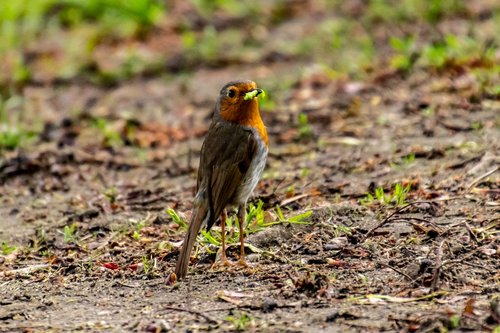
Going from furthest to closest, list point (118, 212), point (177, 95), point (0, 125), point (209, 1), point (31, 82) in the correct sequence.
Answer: point (209, 1) → point (31, 82) → point (177, 95) → point (0, 125) → point (118, 212)

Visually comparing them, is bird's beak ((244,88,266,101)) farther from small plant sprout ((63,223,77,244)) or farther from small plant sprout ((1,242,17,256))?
small plant sprout ((1,242,17,256))

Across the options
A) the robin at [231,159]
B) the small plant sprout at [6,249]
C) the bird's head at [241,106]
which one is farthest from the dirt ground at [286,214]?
the bird's head at [241,106]

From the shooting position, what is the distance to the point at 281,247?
18.7 ft

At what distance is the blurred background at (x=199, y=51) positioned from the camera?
9680 mm

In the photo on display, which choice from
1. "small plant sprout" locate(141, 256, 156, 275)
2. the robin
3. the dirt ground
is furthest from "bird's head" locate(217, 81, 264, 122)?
"small plant sprout" locate(141, 256, 156, 275)

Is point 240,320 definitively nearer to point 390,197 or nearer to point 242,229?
point 242,229

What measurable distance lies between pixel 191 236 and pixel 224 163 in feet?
1.75

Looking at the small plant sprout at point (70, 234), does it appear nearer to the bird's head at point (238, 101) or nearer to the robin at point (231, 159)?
the robin at point (231, 159)

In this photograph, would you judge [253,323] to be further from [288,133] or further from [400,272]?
[288,133]

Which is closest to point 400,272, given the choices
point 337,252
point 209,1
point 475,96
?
point 337,252

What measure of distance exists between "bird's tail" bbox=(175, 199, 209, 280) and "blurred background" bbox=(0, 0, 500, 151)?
11.6 ft

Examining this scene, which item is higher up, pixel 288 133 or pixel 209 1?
pixel 209 1

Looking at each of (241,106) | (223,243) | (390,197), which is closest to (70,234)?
(223,243)

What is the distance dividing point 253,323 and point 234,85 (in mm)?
1673
